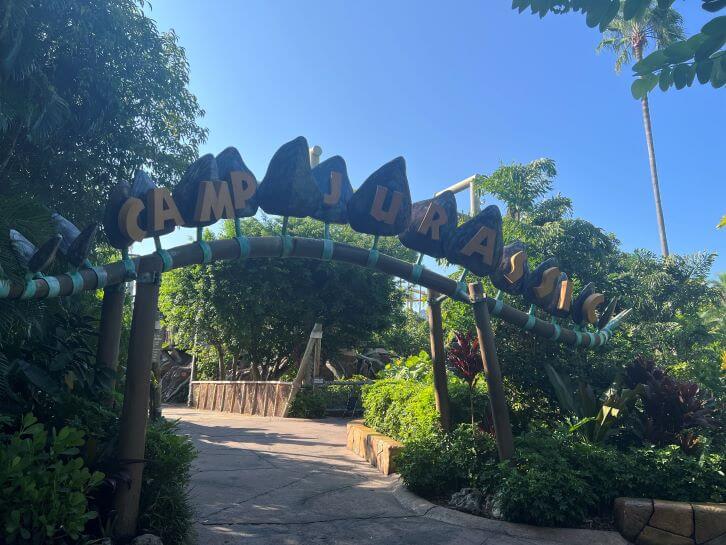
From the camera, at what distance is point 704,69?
2105 millimetres

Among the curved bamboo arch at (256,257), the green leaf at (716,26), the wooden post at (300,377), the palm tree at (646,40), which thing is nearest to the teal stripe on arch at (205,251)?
the curved bamboo arch at (256,257)

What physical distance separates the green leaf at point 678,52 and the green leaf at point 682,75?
121 millimetres

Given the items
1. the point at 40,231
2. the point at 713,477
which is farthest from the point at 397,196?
the point at 713,477

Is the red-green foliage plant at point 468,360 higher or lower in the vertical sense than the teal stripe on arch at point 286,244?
lower

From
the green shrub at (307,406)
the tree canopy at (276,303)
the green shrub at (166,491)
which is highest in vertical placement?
the tree canopy at (276,303)

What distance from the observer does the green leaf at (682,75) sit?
7.30ft

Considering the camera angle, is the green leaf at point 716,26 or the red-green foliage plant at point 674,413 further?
the red-green foliage plant at point 674,413

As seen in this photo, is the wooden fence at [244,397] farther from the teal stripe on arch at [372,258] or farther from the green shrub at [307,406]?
the teal stripe on arch at [372,258]

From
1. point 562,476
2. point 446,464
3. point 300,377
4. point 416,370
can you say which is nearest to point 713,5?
point 562,476

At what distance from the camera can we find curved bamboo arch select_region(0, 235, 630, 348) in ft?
14.3

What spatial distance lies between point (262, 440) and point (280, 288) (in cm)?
772

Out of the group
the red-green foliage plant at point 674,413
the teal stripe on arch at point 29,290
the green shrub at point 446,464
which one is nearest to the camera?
the teal stripe on arch at point 29,290

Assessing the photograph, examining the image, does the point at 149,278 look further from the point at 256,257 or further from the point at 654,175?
the point at 654,175

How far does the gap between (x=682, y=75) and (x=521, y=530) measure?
14.1ft
